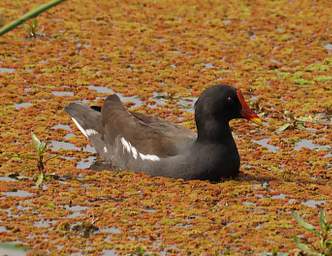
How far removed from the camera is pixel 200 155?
8.21 m

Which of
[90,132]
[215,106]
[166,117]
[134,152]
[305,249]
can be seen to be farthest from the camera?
[166,117]

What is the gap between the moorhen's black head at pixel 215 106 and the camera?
8.34 metres

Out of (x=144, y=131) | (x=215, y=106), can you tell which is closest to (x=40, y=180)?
(x=144, y=131)

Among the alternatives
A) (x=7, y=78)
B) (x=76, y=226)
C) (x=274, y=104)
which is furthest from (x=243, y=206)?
(x=7, y=78)

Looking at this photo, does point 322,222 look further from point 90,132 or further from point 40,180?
point 90,132

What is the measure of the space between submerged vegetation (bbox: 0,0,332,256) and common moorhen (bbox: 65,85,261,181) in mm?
123

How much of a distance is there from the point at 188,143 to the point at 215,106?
0.36 m

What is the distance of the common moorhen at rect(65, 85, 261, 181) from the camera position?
8234 millimetres

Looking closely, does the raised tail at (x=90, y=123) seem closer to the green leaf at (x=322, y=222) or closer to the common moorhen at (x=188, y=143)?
the common moorhen at (x=188, y=143)

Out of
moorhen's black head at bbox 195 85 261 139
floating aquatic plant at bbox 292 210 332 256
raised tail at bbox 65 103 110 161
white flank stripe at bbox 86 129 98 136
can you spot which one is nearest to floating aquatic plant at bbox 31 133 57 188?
raised tail at bbox 65 103 110 161

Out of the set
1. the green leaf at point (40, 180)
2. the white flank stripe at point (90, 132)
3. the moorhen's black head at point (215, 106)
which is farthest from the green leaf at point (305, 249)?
the white flank stripe at point (90, 132)

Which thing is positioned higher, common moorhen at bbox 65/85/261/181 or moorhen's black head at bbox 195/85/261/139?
moorhen's black head at bbox 195/85/261/139

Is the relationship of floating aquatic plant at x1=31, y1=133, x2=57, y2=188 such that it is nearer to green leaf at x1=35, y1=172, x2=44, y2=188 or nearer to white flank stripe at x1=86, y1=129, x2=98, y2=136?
green leaf at x1=35, y1=172, x2=44, y2=188

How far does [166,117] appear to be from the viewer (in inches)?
389
